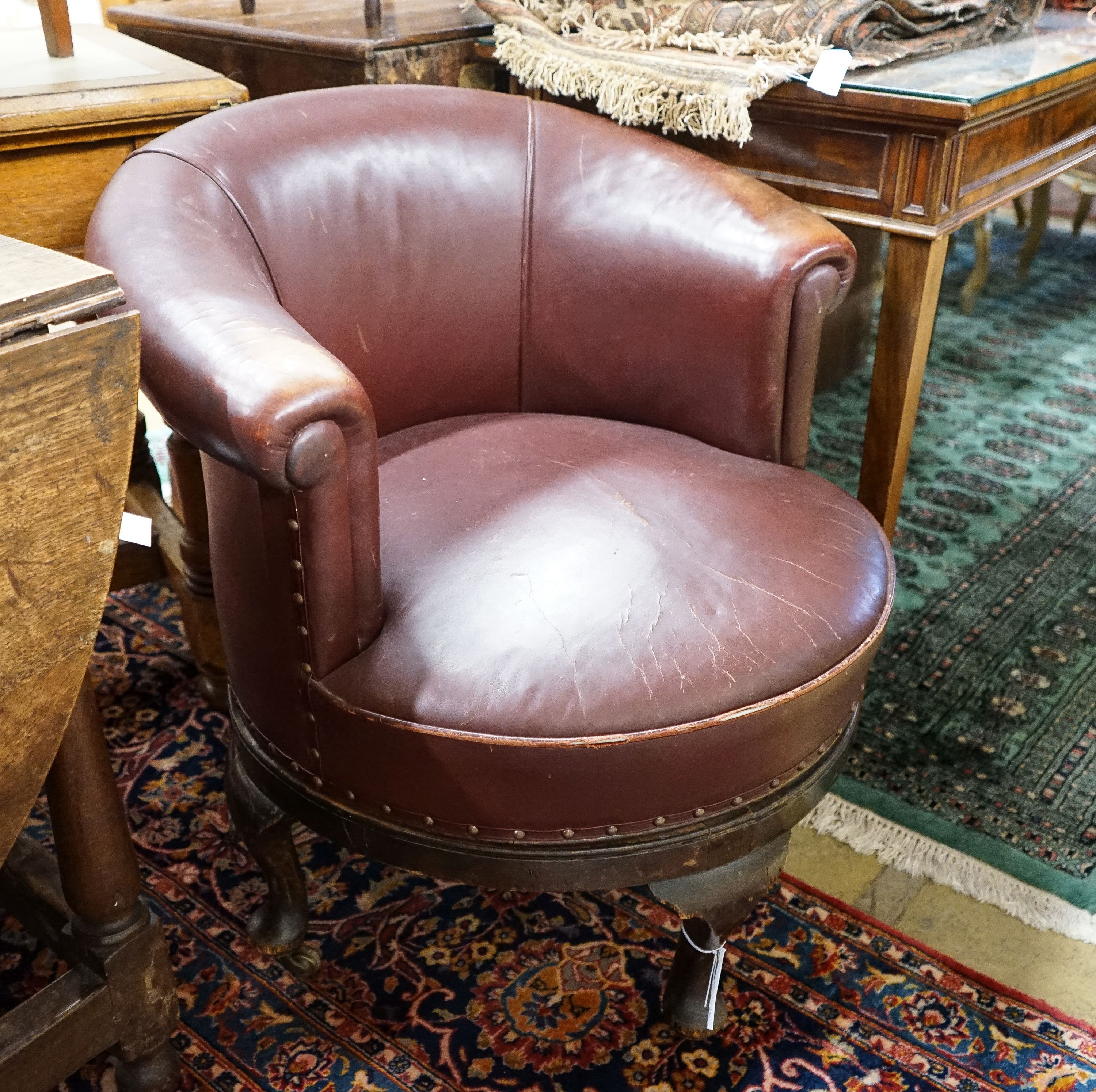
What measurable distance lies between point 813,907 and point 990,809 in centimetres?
32

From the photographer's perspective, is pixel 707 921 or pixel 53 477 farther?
pixel 707 921

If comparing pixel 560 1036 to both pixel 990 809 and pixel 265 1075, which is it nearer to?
pixel 265 1075

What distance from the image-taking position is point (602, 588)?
3.50 feet

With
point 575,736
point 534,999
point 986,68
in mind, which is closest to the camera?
point 575,736

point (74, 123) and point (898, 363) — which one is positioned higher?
point (74, 123)

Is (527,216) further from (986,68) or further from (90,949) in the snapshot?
(90,949)

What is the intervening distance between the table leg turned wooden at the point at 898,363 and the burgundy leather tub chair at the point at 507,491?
0.23m

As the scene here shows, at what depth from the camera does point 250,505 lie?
1.03 metres

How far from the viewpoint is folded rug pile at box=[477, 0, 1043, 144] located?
146 centimetres

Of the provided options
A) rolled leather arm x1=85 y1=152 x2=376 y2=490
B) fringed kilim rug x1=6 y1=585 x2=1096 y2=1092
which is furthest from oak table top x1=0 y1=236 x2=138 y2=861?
fringed kilim rug x1=6 y1=585 x2=1096 y2=1092

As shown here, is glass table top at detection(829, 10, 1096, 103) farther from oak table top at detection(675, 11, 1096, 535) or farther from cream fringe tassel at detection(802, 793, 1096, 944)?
→ cream fringe tassel at detection(802, 793, 1096, 944)

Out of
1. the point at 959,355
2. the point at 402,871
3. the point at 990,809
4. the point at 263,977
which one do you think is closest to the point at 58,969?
the point at 263,977

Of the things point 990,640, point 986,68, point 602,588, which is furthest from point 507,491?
point 990,640

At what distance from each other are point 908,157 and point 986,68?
219 millimetres
